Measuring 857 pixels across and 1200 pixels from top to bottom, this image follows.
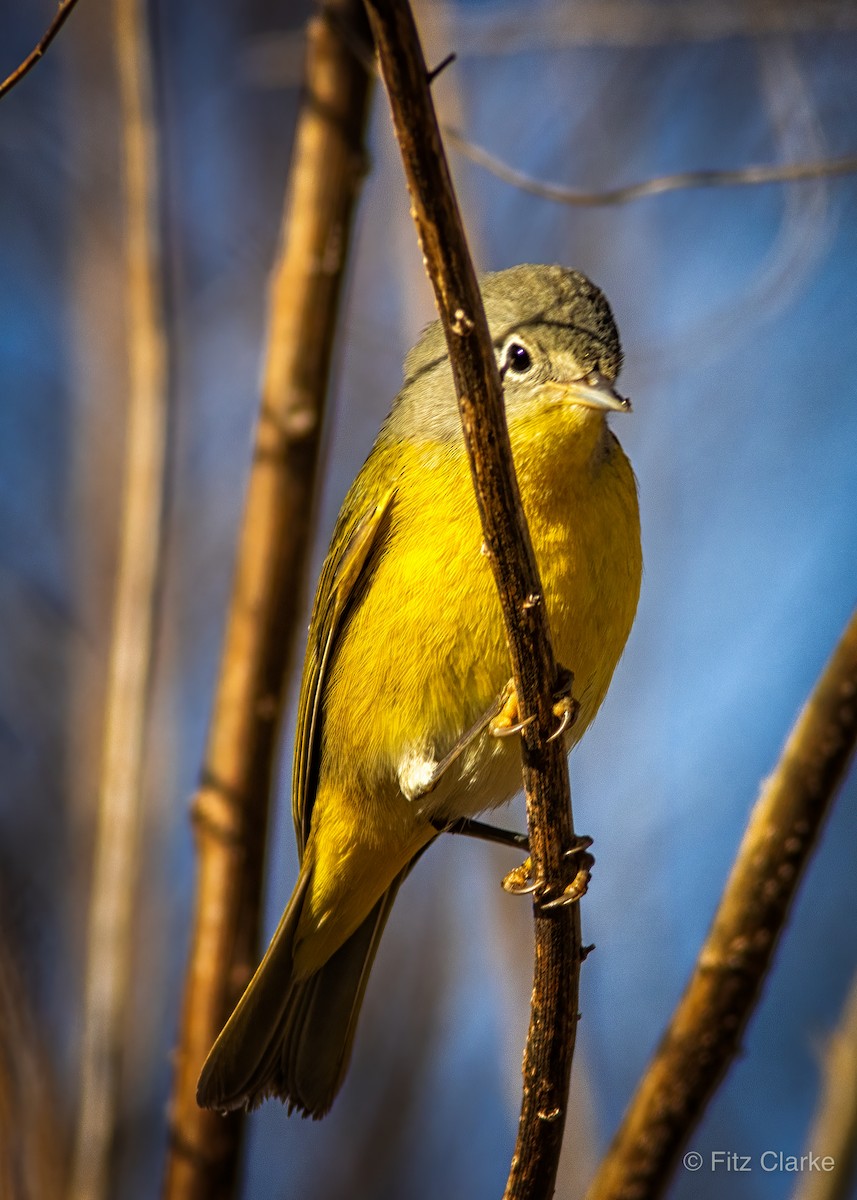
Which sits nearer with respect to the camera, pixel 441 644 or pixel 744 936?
pixel 744 936

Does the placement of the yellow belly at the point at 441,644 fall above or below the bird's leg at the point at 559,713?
above

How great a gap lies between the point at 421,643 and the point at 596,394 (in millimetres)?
720

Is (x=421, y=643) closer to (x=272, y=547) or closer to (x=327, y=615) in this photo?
(x=327, y=615)

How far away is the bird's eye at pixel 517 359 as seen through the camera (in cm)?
308

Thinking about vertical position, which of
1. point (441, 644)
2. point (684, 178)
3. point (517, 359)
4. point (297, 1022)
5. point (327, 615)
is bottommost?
A: point (297, 1022)

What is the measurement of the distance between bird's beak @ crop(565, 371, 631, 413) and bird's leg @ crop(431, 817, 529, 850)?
1.21m

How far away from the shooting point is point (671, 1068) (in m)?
2.52

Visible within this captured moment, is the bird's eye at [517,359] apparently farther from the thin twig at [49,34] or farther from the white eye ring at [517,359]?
the thin twig at [49,34]

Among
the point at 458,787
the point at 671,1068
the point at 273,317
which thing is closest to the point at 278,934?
the point at 458,787

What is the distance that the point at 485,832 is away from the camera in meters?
3.56

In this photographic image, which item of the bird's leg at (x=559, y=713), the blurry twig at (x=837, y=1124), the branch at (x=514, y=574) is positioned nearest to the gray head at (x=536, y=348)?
the bird's leg at (x=559, y=713)

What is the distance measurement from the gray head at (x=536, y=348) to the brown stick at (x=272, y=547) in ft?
1.00

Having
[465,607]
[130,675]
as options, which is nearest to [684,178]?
[465,607]

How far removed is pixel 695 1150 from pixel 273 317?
3235 mm
